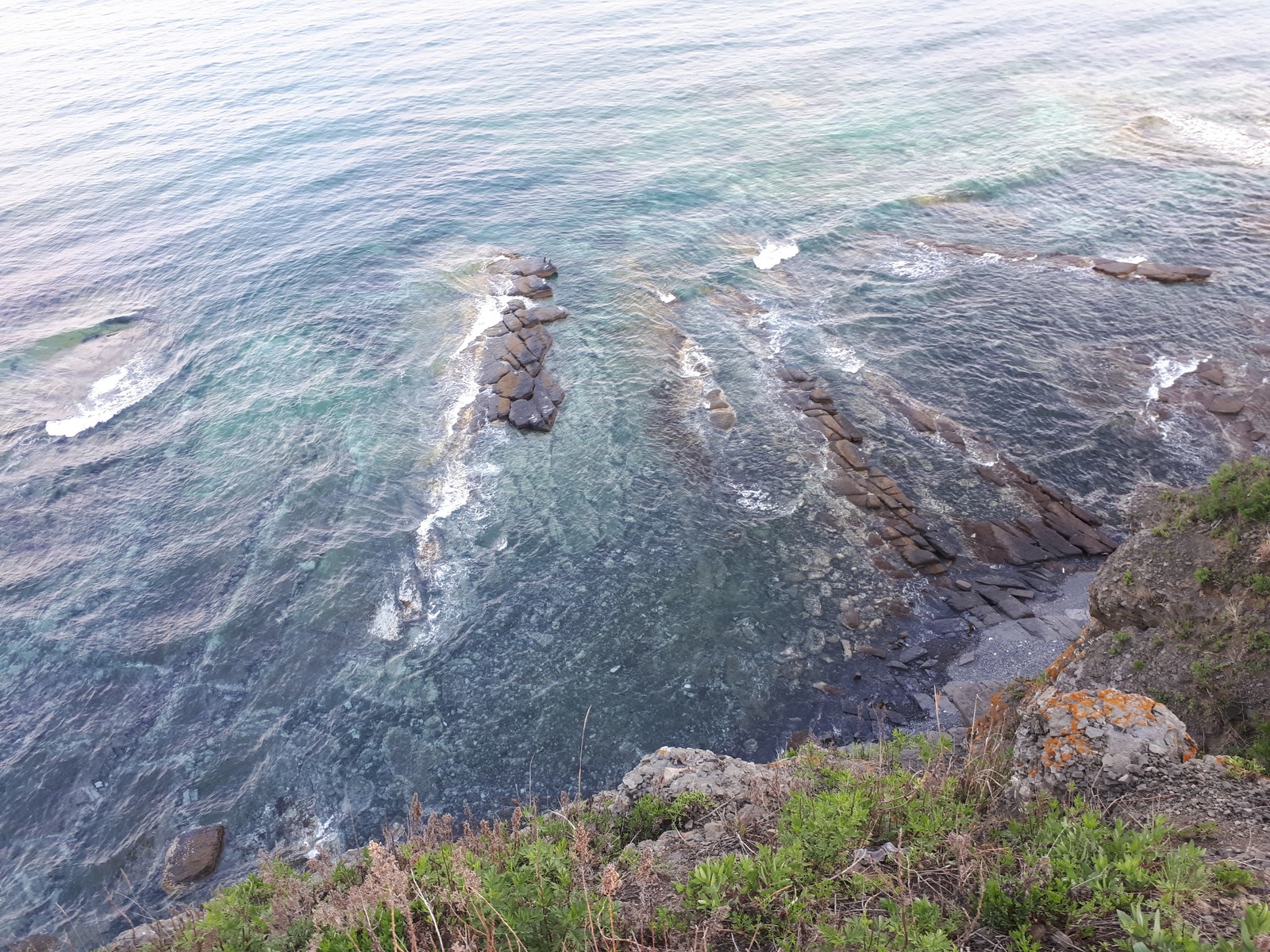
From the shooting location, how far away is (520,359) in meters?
27.1

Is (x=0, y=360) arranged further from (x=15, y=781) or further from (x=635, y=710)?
(x=635, y=710)

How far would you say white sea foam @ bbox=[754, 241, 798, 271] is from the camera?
33156 mm

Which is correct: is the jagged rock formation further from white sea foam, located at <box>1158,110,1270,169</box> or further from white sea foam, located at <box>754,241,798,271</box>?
white sea foam, located at <box>1158,110,1270,169</box>

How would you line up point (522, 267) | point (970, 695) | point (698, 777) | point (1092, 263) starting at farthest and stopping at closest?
point (522, 267) < point (1092, 263) < point (970, 695) < point (698, 777)

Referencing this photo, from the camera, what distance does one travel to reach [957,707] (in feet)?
52.7

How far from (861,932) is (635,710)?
10.7 meters

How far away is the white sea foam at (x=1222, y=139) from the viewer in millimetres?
39344

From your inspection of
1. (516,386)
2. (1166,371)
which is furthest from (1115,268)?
(516,386)

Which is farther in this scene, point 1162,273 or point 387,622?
point 1162,273

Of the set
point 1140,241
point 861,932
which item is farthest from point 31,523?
point 1140,241

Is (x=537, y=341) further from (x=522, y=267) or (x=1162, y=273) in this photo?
(x=1162, y=273)

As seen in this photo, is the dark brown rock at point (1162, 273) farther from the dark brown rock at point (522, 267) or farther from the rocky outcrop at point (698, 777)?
the rocky outcrop at point (698, 777)

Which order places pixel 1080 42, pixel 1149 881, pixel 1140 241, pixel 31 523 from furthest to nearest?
pixel 1080 42 → pixel 1140 241 → pixel 31 523 → pixel 1149 881

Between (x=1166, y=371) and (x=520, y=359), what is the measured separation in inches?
960
